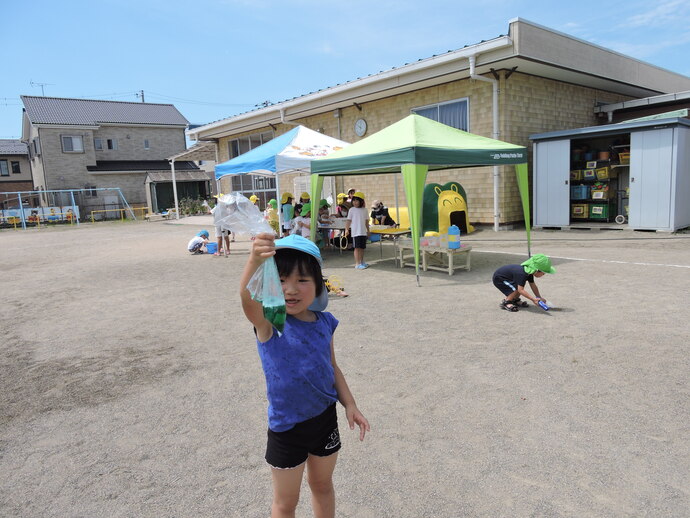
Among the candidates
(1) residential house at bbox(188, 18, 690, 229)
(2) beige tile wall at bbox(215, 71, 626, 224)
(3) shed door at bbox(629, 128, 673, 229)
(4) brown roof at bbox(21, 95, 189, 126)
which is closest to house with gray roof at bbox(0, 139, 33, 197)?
(4) brown roof at bbox(21, 95, 189, 126)

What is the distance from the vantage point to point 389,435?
3.08 metres

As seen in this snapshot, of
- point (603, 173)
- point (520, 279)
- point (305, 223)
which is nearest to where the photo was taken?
point (520, 279)

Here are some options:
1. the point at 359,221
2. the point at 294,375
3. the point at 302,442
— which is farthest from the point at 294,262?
the point at 359,221

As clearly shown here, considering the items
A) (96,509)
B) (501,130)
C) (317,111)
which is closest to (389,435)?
(96,509)

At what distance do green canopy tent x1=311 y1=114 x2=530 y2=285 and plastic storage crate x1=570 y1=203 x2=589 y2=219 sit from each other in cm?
673

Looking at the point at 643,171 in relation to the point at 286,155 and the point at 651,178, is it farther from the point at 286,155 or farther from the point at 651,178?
the point at 286,155

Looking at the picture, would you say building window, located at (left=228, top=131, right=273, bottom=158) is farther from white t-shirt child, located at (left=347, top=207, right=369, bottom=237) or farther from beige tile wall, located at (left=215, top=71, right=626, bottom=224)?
white t-shirt child, located at (left=347, top=207, right=369, bottom=237)

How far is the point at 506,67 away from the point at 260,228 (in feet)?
42.5

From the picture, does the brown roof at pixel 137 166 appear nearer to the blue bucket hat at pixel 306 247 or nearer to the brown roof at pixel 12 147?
the brown roof at pixel 12 147

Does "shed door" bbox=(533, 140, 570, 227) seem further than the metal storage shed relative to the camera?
Yes

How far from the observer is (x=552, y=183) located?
44.1ft

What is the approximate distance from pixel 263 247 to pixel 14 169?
51522 millimetres

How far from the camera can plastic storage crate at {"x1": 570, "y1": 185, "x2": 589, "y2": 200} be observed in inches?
559

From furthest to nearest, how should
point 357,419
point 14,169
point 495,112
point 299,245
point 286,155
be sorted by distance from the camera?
1. point 14,169
2. point 495,112
3. point 286,155
4. point 357,419
5. point 299,245
